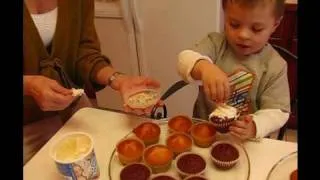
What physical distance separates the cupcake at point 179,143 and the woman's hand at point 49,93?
0.32m

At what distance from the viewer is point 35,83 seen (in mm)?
1129

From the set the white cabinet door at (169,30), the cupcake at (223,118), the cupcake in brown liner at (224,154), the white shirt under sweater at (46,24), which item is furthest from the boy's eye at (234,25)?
the white cabinet door at (169,30)

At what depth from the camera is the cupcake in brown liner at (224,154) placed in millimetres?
962

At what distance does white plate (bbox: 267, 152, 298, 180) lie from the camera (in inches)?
33.2

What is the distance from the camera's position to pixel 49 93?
3.55ft

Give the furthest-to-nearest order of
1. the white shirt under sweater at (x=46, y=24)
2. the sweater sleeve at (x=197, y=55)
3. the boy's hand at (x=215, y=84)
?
the white shirt under sweater at (x=46, y=24), the sweater sleeve at (x=197, y=55), the boy's hand at (x=215, y=84)

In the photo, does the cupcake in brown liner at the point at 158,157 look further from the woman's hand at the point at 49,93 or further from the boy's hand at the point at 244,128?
the woman's hand at the point at 49,93

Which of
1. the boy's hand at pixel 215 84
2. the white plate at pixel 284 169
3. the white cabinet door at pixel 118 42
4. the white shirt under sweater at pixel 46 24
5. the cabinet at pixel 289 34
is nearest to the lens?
the white plate at pixel 284 169

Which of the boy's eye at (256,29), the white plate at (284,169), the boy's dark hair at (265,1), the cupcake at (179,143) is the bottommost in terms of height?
the cupcake at (179,143)

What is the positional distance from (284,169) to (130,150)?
1.33ft
